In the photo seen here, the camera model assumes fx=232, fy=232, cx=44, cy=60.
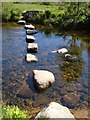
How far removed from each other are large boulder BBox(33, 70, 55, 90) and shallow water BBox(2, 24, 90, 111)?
25 centimetres

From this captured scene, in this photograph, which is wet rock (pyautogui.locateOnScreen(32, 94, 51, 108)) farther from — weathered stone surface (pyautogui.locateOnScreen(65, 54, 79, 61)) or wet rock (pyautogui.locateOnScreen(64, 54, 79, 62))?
weathered stone surface (pyautogui.locateOnScreen(65, 54, 79, 61))

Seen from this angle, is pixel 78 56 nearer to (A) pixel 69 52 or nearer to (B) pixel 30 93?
(A) pixel 69 52

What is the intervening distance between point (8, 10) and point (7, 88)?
866 inches

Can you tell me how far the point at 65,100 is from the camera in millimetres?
10789

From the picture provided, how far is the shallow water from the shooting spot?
35.8ft

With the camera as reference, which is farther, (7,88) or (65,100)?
(7,88)

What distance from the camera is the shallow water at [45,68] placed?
1090 centimetres

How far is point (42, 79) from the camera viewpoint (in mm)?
11961

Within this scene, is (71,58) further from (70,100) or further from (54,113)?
(54,113)

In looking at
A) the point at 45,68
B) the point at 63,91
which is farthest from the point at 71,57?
the point at 63,91

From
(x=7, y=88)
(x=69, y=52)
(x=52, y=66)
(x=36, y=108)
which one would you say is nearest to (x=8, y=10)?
(x=69, y=52)

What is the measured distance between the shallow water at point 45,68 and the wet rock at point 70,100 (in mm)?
92

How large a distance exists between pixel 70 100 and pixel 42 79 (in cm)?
197

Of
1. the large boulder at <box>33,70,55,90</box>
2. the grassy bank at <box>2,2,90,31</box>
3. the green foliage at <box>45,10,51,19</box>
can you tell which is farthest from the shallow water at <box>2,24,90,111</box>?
the green foliage at <box>45,10,51,19</box>
